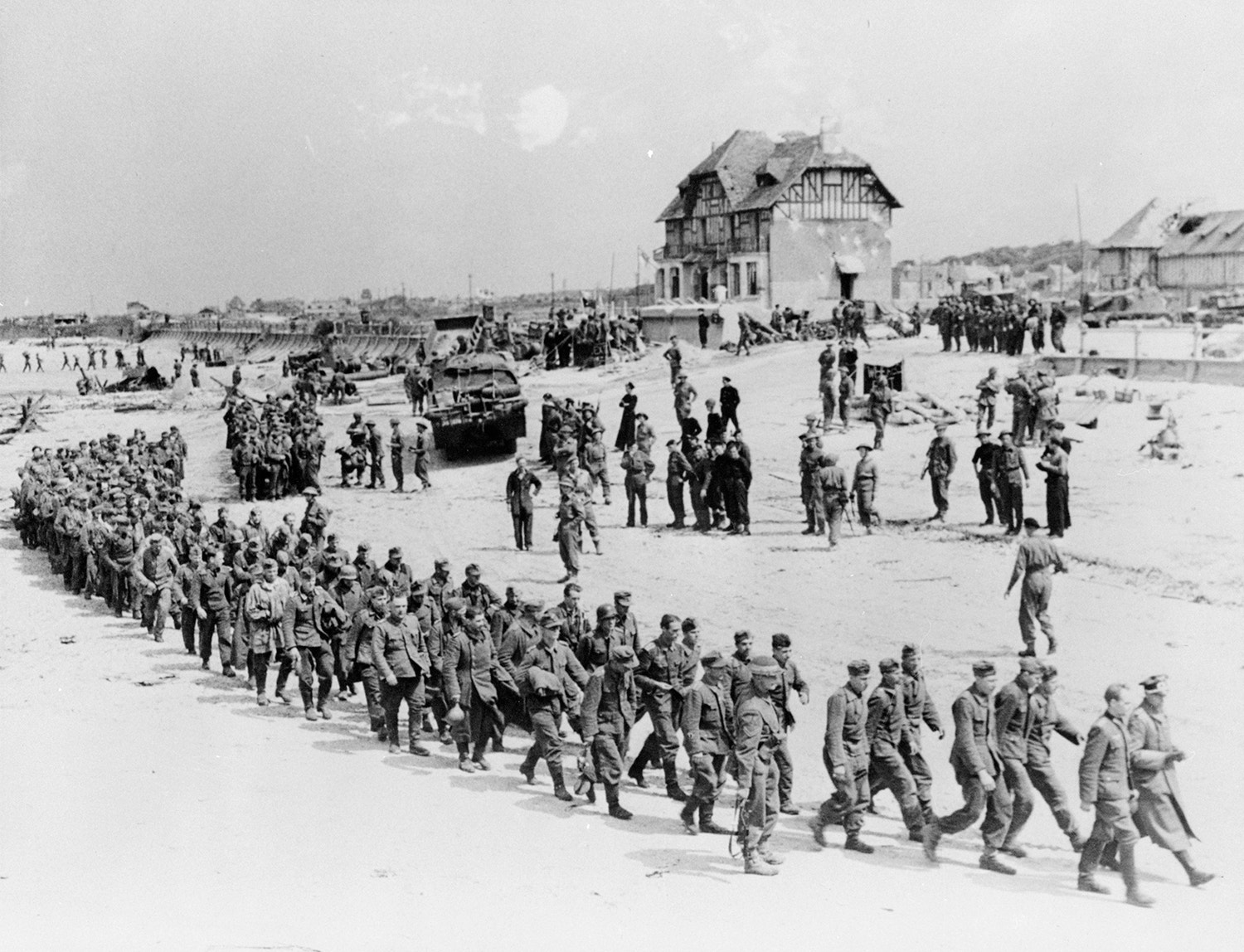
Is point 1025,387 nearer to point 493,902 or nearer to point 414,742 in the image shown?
point 414,742

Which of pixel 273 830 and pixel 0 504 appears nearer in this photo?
pixel 273 830

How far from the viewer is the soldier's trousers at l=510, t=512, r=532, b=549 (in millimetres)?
19312

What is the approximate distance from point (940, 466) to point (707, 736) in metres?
9.69

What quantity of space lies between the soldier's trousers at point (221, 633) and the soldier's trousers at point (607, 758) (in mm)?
6089

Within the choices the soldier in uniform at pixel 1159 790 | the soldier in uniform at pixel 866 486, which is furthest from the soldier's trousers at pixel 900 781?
the soldier in uniform at pixel 866 486

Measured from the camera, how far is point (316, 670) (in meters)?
12.9

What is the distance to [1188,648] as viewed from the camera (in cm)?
1302

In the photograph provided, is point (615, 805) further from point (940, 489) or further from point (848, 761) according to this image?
point (940, 489)

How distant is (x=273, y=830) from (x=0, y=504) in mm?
22371

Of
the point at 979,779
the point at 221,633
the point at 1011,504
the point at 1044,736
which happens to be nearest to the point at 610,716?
the point at 979,779

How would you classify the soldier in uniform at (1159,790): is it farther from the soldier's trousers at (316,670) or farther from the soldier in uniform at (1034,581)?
the soldier's trousers at (316,670)

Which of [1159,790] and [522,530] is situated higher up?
[522,530]

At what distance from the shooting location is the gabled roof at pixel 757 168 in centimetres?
5356

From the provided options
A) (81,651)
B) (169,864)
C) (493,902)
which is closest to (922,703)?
(493,902)
